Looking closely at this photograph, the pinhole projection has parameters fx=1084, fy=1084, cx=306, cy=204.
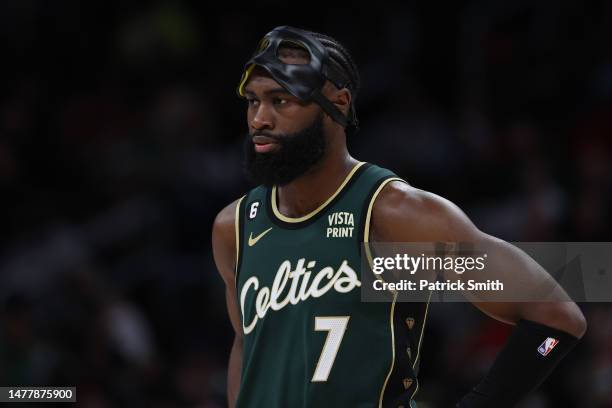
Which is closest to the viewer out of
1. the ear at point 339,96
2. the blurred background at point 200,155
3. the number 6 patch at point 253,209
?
the ear at point 339,96

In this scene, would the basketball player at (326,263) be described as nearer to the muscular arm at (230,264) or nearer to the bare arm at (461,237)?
the bare arm at (461,237)

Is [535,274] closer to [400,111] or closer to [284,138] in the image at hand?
[284,138]

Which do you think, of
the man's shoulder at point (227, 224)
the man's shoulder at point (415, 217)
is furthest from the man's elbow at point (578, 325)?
the man's shoulder at point (227, 224)

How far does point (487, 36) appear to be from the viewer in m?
9.48

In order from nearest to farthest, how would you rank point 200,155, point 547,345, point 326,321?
point 547,345 < point 326,321 < point 200,155

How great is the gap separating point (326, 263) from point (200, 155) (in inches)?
213

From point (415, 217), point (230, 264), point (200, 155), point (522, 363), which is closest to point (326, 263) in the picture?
point (415, 217)

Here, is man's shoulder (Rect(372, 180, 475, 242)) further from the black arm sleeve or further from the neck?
the black arm sleeve

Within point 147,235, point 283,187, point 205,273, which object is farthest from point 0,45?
point 283,187

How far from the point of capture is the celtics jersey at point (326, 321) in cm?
386

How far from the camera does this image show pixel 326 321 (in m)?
3.90

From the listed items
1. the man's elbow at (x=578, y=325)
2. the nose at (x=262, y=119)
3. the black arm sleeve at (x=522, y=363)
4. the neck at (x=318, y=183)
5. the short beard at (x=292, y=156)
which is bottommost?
the black arm sleeve at (x=522, y=363)

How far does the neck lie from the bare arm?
0.91ft

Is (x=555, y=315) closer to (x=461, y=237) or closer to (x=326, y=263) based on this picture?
(x=461, y=237)
